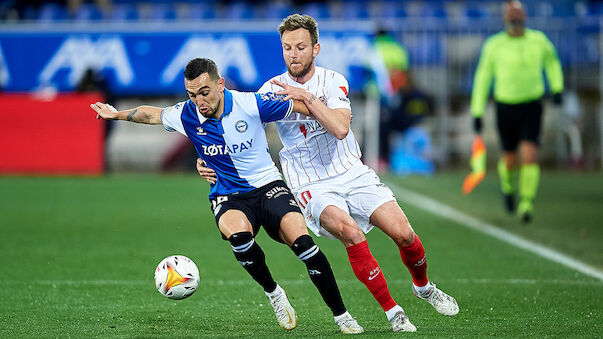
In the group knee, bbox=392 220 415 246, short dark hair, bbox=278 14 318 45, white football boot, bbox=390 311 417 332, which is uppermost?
short dark hair, bbox=278 14 318 45

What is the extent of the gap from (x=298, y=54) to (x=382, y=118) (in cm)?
1231

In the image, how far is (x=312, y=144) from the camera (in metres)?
6.18

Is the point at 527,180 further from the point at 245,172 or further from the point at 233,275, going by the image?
the point at 245,172

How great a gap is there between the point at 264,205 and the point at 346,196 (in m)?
0.59

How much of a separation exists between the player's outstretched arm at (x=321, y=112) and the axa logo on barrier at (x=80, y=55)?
1297 cm

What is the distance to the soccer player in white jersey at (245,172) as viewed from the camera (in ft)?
18.5

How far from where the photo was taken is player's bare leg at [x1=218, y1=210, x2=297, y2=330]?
18.6 feet

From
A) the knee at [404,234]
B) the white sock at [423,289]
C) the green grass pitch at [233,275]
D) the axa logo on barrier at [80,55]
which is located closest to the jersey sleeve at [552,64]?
the green grass pitch at [233,275]

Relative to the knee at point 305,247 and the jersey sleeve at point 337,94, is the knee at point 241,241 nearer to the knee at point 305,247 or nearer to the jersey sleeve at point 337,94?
the knee at point 305,247

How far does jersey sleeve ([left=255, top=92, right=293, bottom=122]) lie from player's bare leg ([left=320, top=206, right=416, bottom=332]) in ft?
2.13

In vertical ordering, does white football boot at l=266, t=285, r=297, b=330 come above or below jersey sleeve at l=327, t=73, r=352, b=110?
below

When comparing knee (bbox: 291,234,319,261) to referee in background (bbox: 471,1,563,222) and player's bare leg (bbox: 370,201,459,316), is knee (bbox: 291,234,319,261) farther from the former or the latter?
referee in background (bbox: 471,1,563,222)

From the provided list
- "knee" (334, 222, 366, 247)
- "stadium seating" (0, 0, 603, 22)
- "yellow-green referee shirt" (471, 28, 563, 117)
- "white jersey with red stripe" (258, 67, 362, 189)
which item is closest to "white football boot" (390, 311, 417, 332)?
"knee" (334, 222, 366, 247)

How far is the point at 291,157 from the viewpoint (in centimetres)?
623
